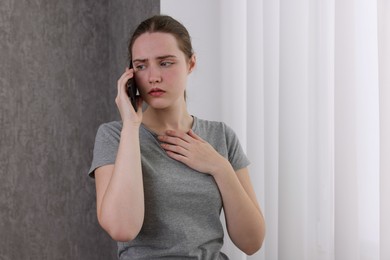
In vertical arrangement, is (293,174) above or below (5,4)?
below

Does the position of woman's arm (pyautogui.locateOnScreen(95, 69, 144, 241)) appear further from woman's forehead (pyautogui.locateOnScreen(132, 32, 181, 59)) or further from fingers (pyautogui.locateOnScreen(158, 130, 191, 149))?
woman's forehead (pyautogui.locateOnScreen(132, 32, 181, 59))

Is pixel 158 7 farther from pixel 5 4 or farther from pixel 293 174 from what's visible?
pixel 293 174

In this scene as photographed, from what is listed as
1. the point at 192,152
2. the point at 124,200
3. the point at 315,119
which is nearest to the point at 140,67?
the point at 192,152

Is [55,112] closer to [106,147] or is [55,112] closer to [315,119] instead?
[106,147]

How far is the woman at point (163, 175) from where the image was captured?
1259mm

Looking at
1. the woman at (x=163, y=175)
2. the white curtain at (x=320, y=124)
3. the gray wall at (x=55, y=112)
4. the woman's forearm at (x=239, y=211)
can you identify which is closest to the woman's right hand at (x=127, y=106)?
the woman at (x=163, y=175)

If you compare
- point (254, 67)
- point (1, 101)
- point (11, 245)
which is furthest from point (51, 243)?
point (254, 67)

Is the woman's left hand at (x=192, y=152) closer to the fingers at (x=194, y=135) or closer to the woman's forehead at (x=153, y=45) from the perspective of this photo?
the fingers at (x=194, y=135)

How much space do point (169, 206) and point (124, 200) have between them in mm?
134

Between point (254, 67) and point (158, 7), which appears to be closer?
point (254, 67)

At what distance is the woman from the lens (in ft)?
4.13

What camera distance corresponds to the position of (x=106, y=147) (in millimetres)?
1343

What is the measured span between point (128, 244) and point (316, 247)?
63cm

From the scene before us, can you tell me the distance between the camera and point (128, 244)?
4.40ft
